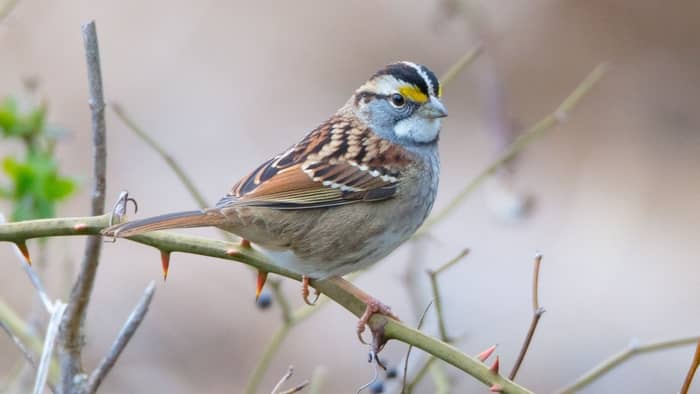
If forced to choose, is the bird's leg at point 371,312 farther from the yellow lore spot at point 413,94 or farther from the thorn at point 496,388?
the yellow lore spot at point 413,94

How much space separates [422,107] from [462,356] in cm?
172

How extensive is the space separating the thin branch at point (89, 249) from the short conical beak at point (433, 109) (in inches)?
59.7

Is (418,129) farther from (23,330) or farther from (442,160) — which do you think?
(442,160)

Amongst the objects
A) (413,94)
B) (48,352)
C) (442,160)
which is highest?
(442,160)

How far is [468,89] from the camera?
1033 centimetres

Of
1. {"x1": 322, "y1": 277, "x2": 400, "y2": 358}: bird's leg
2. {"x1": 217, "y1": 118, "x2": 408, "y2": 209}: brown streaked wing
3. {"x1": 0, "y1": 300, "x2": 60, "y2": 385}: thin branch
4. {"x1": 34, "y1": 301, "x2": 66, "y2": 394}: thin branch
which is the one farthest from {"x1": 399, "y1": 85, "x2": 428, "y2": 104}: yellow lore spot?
{"x1": 34, "y1": 301, "x2": 66, "y2": 394}: thin branch

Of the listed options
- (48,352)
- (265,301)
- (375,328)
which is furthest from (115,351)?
(265,301)

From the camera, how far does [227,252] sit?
9.21ft

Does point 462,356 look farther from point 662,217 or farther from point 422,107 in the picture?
point 662,217

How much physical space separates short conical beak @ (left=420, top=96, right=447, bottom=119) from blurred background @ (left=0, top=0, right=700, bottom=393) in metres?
2.76

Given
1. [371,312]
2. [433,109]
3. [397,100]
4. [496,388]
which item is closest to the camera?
[496,388]

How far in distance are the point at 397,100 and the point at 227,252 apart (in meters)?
1.49

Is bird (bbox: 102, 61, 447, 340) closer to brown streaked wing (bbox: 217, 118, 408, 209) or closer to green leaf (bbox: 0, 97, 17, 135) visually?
brown streaked wing (bbox: 217, 118, 408, 209)

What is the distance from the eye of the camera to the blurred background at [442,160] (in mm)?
7488
